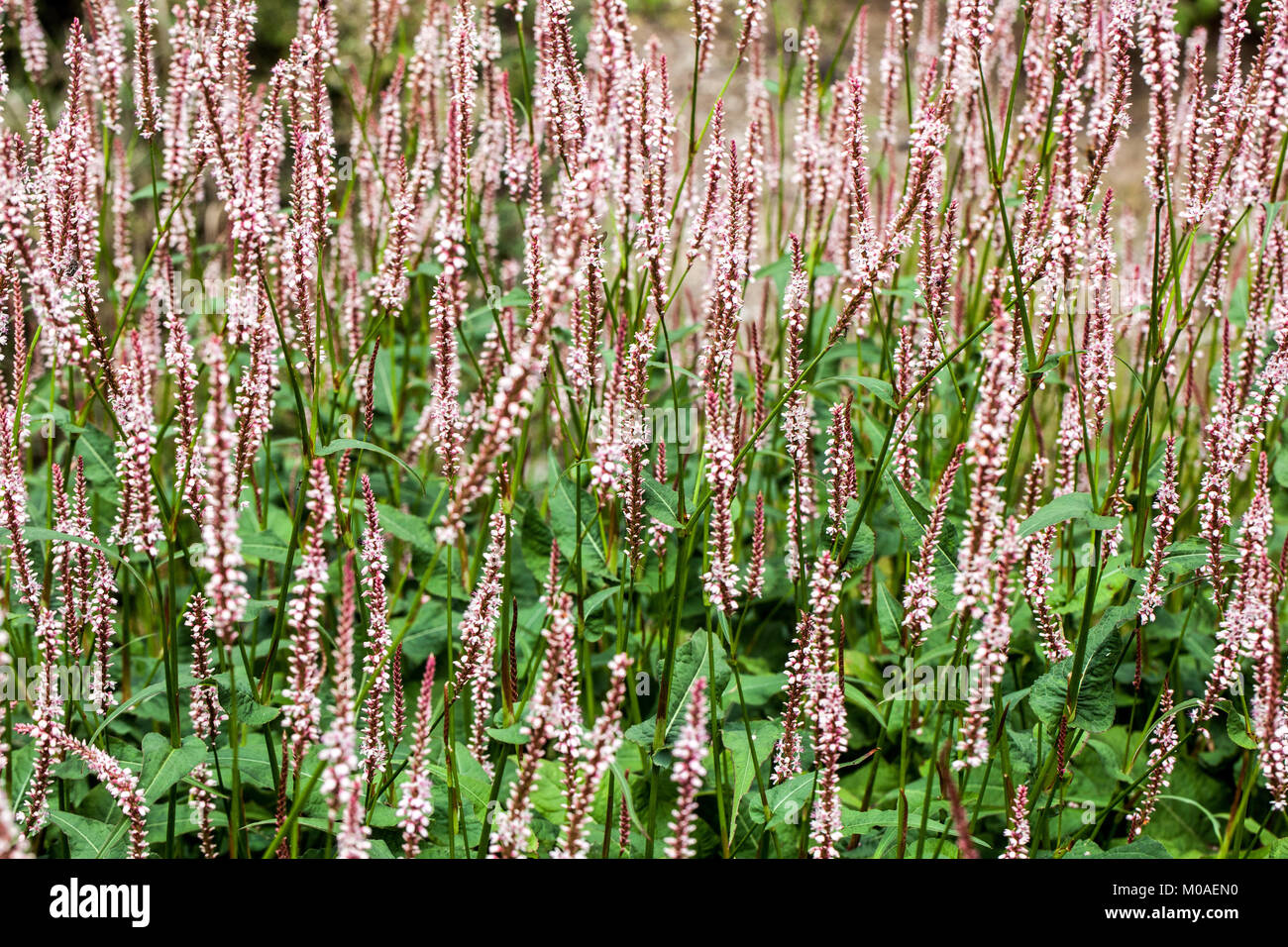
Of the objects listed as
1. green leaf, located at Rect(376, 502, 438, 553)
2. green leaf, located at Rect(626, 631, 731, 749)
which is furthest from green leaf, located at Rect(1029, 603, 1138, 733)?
green leaf, located at Rect(376, 502, 438, 553)

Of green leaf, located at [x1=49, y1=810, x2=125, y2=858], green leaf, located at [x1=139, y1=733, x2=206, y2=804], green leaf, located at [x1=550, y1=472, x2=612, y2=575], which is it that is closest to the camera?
green leaf, located at [x1=139, y1=733, x2=206, y2=804]

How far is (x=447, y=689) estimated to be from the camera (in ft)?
8.42

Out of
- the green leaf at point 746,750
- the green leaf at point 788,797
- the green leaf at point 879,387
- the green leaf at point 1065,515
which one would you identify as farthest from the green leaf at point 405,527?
the green leaf at point 1065,515

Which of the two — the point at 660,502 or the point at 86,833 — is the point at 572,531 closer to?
the point at 660,502

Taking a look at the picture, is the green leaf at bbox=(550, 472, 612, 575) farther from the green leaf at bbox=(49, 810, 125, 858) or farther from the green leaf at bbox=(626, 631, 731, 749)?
the green leaf at bbox=(49, 810, 125, 858)

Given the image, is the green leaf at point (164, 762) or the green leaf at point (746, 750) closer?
the green leaf at point (164, 762)

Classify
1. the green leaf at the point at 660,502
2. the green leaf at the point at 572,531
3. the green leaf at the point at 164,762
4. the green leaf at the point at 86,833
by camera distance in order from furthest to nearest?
the green leaf at the point at 572,531 → the green leaf at the point at 660,502 → the green leaf at the point at 86,833 → the green leaf at the point at 164,762

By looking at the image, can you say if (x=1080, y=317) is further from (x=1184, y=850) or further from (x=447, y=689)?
(x=447, y=689)

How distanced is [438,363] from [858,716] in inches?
68.7

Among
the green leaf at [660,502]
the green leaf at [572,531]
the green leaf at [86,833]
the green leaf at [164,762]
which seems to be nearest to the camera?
the green leaf at [164,762]

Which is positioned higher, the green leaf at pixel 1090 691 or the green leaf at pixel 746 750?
the green leaf at pixel 1090 691

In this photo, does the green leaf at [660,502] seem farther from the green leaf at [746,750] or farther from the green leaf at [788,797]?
the green leaf at [788,797]

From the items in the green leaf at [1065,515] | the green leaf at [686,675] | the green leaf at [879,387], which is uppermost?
the green leaf at [879,387]
